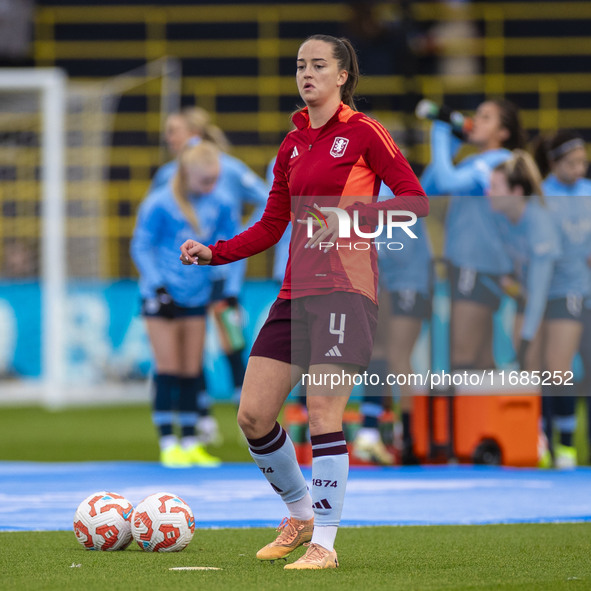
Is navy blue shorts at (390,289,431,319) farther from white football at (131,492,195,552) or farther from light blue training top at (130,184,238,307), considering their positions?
white football at (131,492,195,552)

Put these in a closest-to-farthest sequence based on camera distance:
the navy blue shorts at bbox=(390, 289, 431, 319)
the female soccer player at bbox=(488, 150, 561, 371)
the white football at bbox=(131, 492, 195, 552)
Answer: the white football at bbox=(131, 492, 195, 552) < the female soccer player at bbox=(488, 150, 561, 371) < the navy blue shorts at bbox=(390, 289, 431, 319)

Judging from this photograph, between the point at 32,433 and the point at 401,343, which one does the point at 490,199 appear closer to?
the point at 401,343

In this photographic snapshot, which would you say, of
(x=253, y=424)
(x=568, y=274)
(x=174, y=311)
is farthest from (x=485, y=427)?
(x=253, y=424)

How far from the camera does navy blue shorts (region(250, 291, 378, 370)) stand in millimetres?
4613

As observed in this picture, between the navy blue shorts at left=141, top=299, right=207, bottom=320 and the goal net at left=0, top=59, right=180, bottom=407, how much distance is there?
19.2ft

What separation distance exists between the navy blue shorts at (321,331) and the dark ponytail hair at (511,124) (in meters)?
4.46

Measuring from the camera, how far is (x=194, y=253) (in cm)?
476

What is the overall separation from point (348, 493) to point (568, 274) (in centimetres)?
238

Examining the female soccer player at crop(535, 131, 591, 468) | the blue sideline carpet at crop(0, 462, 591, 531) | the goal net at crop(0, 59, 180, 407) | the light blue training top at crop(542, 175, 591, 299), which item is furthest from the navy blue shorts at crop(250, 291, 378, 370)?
the goal net at crop(0, 59, 180, 407)

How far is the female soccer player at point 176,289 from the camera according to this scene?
8914mm

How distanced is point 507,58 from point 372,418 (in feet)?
44.6

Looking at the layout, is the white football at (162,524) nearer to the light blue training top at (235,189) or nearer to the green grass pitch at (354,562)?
the green grass pitch at (354,562)

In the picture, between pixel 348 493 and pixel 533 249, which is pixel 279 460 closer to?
pixel 348 493

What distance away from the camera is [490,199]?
27.8 feet
